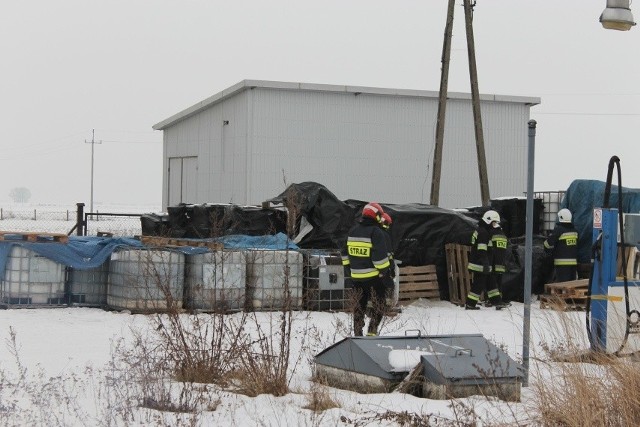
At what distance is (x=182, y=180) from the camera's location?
118 ft

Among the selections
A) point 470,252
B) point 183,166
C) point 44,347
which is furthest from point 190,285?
point 183,166

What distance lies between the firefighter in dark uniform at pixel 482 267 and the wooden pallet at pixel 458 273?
0.46 meters

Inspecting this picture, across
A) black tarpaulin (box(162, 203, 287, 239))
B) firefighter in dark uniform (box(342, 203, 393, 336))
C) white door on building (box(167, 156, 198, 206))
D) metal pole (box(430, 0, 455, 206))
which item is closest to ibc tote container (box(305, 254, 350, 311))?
black tarpaulin (box(162, 203, 287, 239))

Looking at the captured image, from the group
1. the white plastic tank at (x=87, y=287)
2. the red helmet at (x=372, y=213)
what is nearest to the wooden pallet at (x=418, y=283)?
the white plastic tank at (x=87, y=287)

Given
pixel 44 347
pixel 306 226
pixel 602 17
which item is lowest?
pixel 44 347

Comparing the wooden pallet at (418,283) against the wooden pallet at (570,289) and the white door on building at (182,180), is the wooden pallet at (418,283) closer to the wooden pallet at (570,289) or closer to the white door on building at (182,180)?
the wooden pallet at (570,289)

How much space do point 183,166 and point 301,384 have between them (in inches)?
1027

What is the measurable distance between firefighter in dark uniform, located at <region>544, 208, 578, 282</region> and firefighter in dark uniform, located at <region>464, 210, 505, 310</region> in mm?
1548

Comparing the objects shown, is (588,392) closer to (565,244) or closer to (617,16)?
(617,16)

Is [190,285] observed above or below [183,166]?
below

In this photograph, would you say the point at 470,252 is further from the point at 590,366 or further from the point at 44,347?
the point at 590,366

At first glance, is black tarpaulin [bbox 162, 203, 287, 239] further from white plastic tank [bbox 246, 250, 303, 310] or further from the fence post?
the fence post

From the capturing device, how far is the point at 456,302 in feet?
66.0

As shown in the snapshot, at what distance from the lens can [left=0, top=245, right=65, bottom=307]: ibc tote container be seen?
55.6ft
